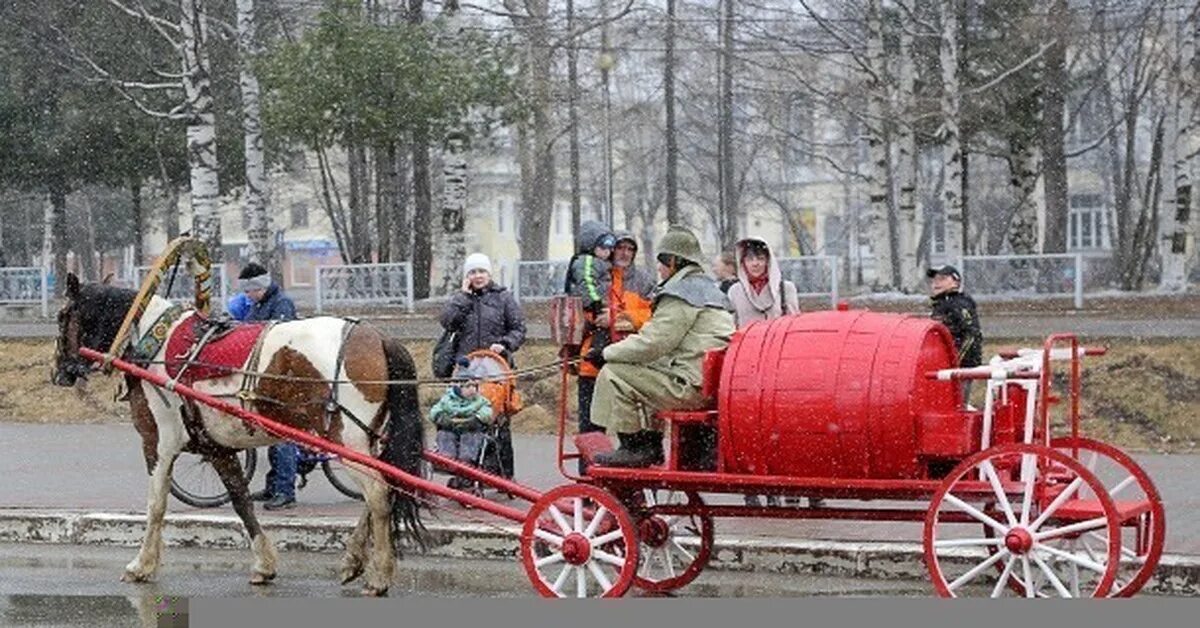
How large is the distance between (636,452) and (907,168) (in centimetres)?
2339

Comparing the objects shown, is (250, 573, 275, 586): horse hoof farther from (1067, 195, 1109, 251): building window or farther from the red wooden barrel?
(1067, 195, 1109, 251): building window

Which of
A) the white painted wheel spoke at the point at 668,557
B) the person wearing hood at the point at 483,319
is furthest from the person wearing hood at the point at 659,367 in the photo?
the person wearing hood at the point at 483,319

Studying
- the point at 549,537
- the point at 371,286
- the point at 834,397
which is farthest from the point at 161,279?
the point at 371,286

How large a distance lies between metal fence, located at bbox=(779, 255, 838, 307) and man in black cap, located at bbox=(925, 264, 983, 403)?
1549 cm

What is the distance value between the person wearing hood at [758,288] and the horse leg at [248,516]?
10.4 feet

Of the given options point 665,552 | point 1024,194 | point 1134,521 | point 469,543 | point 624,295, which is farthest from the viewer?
point 1024,194

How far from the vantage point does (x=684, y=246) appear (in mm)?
10375

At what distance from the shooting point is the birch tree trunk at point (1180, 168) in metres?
32.2

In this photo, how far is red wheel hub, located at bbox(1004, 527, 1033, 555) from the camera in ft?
29.9

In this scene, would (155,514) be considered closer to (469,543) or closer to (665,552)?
(469,543)

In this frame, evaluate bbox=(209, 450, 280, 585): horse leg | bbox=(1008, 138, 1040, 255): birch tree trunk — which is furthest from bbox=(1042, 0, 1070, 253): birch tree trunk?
bbox=(209, 450, 280, 585): horse leg

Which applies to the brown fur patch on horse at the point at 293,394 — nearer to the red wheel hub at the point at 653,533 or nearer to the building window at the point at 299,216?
the red wheel hub at the point at 653,533

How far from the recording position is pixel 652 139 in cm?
6744

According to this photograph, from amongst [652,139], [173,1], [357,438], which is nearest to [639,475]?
[357,438]
